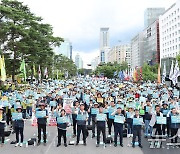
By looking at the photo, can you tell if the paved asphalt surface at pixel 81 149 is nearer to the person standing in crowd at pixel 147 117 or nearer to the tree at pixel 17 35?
the person standing in crowd at pixel 147 117

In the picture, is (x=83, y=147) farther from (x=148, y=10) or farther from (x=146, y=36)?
(x=148, y=10)

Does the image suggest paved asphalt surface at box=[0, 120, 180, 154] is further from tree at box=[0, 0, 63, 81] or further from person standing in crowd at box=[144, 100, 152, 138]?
tree at box=[0, 0, 63, 81]

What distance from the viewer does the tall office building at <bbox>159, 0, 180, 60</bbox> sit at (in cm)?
10475

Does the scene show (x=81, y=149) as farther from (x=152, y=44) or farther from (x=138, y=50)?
(x=138, y=50)

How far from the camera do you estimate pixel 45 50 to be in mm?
49594

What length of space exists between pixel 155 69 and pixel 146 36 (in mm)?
61573

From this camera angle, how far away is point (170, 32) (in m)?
112

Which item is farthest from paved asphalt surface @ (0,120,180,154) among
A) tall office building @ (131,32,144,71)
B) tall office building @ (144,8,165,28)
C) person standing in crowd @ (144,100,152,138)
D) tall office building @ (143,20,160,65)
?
tall office building @ (144,8,165,28)

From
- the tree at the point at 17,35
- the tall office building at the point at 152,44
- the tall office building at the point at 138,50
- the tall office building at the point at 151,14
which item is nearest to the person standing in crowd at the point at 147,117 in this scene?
the tree at the point at 17,35

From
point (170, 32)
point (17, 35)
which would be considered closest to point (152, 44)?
point (170, 32)

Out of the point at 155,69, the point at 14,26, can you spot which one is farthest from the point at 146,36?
the point at 14,26

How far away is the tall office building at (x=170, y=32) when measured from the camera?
10475cm

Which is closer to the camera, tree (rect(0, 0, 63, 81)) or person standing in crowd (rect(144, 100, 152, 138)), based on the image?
person standing in crowd (rect(144, 100, 152, 138))

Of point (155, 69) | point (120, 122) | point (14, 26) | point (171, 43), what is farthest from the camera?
point (171, 43)
